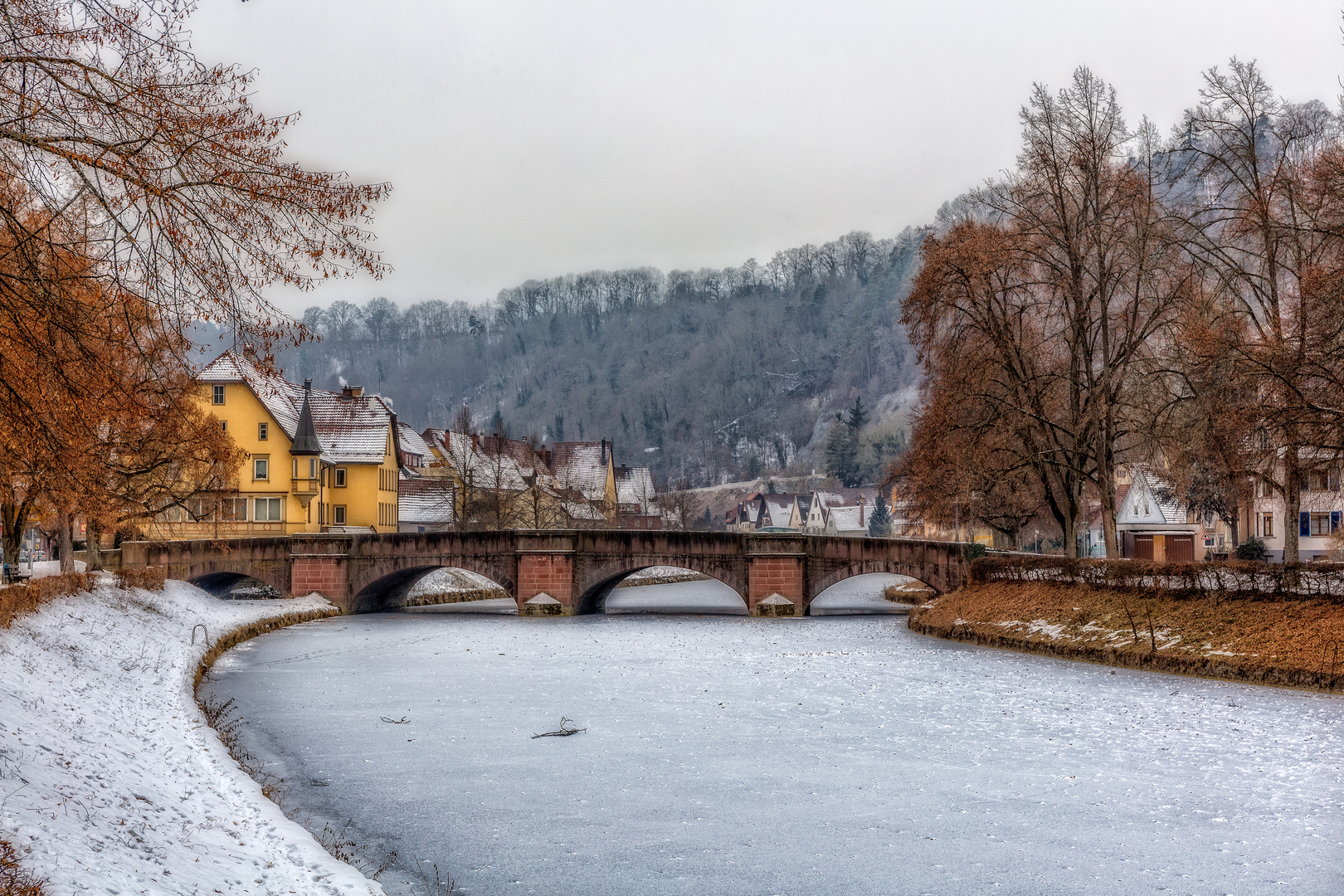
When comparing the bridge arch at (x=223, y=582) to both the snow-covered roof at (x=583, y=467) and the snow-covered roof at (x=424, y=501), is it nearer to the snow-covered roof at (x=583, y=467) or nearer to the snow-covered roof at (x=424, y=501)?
the snow-covered roof at (x=424, y=501)

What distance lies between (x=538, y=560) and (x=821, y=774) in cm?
3068

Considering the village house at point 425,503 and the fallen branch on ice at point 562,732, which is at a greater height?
the village house at point 425,503

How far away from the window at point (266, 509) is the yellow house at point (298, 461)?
0.04 meters

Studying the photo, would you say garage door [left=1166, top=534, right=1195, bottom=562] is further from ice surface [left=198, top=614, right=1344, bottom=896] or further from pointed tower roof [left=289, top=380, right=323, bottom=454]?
pointed tower roof [left=289, top=380, right=323, bottom=454]

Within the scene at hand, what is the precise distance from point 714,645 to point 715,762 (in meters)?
16.3

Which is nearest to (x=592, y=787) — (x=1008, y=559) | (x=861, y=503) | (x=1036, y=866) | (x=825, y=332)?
(x=1036, y=866)

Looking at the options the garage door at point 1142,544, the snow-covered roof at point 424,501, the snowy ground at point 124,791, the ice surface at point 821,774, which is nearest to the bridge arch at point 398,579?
the snow-covered roof at point 424,501

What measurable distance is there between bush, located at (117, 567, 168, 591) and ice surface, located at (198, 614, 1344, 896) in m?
6.85

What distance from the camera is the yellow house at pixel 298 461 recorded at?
176 feet

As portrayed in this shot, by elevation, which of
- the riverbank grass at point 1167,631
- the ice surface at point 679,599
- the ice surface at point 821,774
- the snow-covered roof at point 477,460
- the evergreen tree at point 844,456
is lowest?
the ice surface at point 679,599

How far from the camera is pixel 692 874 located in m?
10.8

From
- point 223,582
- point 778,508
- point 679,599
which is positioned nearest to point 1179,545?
point 679,599

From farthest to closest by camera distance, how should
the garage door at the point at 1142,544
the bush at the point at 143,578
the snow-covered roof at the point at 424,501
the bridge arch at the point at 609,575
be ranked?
1. the snow-covered roof at the point at 424,501
2. the garage door at the point at 1142,544
3. the bridge arch at the point at 609,575
4. the bush at the point at 143,578

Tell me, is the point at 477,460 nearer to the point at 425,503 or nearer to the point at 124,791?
the point at 425,503
